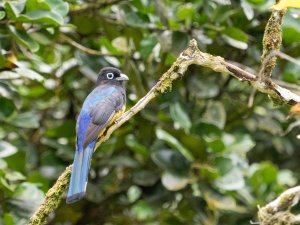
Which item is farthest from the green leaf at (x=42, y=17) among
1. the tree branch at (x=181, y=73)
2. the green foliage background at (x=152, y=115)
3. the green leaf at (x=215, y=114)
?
the green leaf at (x=215, y=114)

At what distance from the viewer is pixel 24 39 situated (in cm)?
389

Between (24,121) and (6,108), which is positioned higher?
(6,108)

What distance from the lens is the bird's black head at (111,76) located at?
167 inches

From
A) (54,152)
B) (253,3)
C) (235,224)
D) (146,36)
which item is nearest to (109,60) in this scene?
(146,36)

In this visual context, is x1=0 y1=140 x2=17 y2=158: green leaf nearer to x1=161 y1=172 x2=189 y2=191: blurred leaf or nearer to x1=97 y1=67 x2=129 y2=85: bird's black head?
x1=97 y1=67 x2=129 y2=85: bird's black head

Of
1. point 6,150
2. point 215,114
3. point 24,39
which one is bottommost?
point 6,150

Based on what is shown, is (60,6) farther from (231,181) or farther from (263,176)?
(263,176)

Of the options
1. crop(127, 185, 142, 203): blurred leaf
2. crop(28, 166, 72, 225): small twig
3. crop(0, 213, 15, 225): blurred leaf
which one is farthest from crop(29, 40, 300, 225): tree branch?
crop(127, 185, 142, 203): blurred leaf

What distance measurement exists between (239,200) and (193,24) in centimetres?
109

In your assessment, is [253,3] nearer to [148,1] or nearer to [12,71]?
[148,1]

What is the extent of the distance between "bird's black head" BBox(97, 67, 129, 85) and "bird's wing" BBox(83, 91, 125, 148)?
0.52 feet

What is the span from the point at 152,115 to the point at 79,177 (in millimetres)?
1461

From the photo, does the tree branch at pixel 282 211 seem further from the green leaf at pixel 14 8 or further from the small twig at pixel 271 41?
the green leaf at pixel 14 8

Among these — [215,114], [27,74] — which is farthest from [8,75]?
[215,114]
